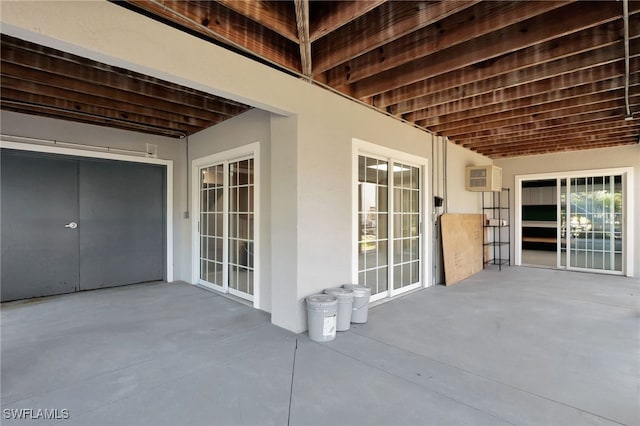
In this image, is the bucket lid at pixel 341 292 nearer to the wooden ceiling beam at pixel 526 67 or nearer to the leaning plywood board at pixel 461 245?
the wooden ceiling beam at pixel 526 67

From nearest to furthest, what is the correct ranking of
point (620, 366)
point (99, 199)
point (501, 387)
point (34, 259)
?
1. point (501, 387)
2. point (620, 366)
3. point (34, 259)
4. point (99, 199)

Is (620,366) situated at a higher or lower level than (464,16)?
lower

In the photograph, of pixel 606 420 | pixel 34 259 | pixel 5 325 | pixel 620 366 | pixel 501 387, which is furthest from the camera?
pixel 34 259

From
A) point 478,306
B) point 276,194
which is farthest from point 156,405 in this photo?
point 478,306

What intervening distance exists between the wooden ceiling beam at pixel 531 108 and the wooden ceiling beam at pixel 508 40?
5.71 ft

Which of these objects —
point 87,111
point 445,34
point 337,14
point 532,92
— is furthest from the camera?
point 87,111

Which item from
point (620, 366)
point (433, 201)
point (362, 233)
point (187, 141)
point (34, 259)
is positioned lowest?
point (620, 366)

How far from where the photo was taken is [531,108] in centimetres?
475

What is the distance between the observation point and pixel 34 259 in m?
4.89

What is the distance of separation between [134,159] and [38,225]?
1.76m

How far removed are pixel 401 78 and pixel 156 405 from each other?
3.97 m

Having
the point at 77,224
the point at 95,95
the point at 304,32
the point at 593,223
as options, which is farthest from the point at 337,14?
the point at 593,223

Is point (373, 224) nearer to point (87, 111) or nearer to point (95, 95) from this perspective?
point (95, 95)

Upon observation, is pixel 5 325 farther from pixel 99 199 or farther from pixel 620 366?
pixel 620 366
